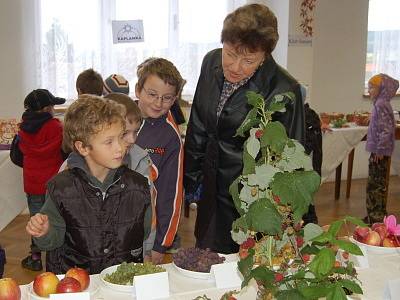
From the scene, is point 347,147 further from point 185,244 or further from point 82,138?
point 82,138

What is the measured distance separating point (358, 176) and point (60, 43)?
3.47 meters

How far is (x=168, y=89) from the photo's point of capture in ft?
7.25

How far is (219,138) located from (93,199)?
1.92 feet

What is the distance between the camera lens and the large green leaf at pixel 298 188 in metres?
1.07

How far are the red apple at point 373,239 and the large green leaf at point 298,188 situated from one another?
3.10 feet

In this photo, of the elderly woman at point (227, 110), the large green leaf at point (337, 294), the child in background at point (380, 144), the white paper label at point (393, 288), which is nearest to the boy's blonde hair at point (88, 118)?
the elderly woman at point (227, 110)

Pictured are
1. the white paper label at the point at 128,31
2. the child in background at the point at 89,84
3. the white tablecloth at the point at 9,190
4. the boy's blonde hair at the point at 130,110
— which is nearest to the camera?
the boy's blonde hair at the point at 130,110

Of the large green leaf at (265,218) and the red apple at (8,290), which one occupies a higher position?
the large green leaf at (265,218)

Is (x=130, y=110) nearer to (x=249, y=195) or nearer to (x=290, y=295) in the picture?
(x=249, y=195)

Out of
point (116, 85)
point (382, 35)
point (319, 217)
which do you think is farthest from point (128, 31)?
point (382, 35)

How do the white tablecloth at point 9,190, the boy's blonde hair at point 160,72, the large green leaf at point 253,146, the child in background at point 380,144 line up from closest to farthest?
the large green leaf at point 253,146, the boy's blonde hair at point 160,72, the white tablecloth at point 9,190, the child in background at point 380,144

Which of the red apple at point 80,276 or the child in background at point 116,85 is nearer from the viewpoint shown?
the red apple at point 80,276

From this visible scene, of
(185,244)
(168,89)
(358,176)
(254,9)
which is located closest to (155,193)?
(168,89)

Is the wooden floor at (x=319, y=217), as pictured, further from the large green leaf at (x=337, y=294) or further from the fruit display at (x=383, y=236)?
the large green leaf at (x=337, y=294)
